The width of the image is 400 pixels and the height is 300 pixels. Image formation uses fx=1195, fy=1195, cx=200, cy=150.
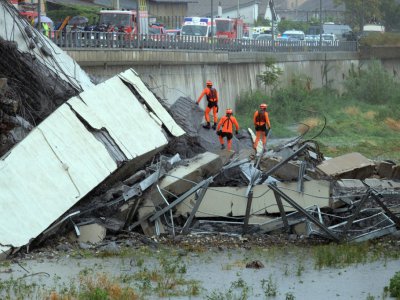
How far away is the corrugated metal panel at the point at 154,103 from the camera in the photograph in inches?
921

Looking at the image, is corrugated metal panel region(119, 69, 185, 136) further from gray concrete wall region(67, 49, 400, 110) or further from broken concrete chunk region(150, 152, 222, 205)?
gray concrete wall region(67, 49, 400, 110)

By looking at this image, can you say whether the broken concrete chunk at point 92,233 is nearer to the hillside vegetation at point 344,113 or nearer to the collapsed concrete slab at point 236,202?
the collapsed concrete slab at point 236,202

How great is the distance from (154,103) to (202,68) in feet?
73.2

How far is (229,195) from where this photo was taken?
812 inches

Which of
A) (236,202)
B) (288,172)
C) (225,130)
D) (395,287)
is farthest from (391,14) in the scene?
(395,287)

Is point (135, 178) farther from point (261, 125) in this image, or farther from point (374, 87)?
point (374, 87)

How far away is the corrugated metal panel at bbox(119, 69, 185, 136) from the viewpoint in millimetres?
23391

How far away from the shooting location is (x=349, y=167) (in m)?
24.3

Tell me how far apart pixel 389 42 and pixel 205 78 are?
33214mm

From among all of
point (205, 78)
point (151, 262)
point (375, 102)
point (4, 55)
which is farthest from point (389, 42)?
point (151, 262)

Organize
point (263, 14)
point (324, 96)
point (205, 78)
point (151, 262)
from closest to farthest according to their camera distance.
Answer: point (151, 262) → point (205, 78) → point (324, 96) → point (263, 14)

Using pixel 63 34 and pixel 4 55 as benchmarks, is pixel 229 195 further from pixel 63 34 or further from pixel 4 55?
pixel 63 34

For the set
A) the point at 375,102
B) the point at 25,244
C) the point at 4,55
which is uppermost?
the point at 4,55

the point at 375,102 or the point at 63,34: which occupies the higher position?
the point at 63,34
